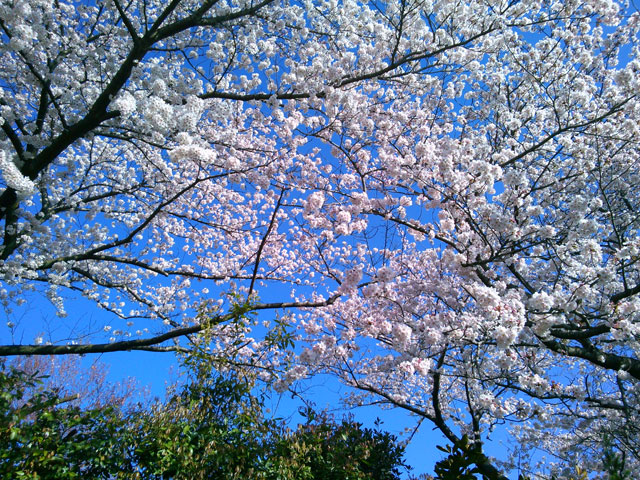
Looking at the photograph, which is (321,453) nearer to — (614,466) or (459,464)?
(459,464)

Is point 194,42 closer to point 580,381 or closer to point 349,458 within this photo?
point 349,458

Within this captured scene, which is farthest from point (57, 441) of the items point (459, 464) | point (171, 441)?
point (459, 464)

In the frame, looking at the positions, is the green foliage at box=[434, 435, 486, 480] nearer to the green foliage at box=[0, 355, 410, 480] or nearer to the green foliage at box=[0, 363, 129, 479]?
the green foliage at box=[0, 355, 410, 480]

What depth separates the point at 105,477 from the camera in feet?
13.2

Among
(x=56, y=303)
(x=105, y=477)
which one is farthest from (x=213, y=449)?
(x=56, y=303)

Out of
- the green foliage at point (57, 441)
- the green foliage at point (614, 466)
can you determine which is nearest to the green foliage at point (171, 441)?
the green foliage at point (57, 441)

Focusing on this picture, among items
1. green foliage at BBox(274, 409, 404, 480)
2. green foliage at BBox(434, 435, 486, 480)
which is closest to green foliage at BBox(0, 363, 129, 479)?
green foliage at BBox(274, 409, 404, 480)

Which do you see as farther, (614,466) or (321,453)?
(321,453)

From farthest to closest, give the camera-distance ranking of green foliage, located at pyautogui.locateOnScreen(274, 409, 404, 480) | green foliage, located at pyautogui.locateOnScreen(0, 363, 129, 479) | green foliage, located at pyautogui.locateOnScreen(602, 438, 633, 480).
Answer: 1. green foliage, located at pyautogui.locateOnScreen(274, 409, 404, 480)
2. green foliage, located at pyautogui.locateOnScreen(0, 363, 129, 479)
3. green foliage, located at pyautogui.locateOnScreen(602, 438, 633, 480)

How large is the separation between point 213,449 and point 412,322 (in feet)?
12.5

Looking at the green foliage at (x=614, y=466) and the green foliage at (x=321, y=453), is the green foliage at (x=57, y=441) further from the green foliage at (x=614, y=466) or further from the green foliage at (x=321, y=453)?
the green foliage at (x=614, y=466)

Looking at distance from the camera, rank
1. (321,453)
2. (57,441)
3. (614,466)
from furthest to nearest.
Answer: (321,453)
(57,441)
(614,466)

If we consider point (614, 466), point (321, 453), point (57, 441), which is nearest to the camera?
point (614, 466)

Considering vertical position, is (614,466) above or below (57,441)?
above
